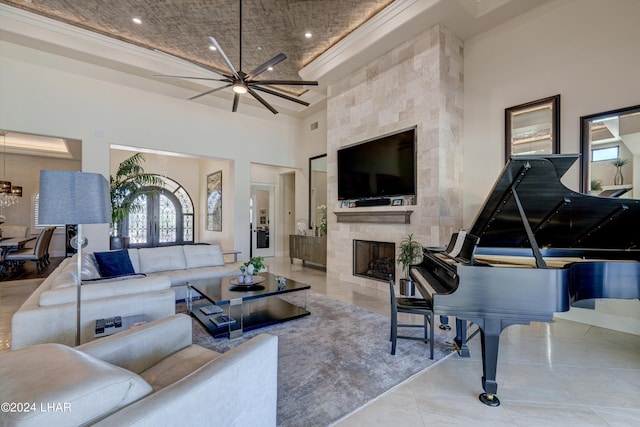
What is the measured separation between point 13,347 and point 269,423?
193 cm

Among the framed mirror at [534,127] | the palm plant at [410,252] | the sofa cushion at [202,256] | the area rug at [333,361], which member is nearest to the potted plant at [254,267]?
the area rug at [333,361]

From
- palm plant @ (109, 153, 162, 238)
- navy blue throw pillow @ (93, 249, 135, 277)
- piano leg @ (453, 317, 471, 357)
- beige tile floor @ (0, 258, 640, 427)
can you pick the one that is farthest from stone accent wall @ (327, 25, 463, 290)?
palm plant @ (109, 153, 162, 238)

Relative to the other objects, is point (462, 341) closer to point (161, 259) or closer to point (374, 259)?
point (374, 259)

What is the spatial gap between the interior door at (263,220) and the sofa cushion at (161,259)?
4.27 meters

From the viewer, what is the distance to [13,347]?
6.40ft

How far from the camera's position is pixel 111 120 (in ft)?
18.8

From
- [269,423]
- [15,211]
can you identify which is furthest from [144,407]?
[15,211]

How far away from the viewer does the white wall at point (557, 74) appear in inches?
132

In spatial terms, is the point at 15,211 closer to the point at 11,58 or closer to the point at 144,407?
the point at 11,58

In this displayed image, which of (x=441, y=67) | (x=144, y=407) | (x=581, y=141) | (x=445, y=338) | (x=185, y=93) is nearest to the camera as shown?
(x=144, y=407)

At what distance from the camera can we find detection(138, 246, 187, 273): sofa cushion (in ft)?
14.6

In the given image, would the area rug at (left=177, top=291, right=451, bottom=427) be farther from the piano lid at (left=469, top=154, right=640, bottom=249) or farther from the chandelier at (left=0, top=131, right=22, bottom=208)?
the chandelier at (left=0, top=131, right=22, bottom=208)

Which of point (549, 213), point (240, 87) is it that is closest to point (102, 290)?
point (240, 87)

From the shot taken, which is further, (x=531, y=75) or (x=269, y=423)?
(x=531, y=75)
